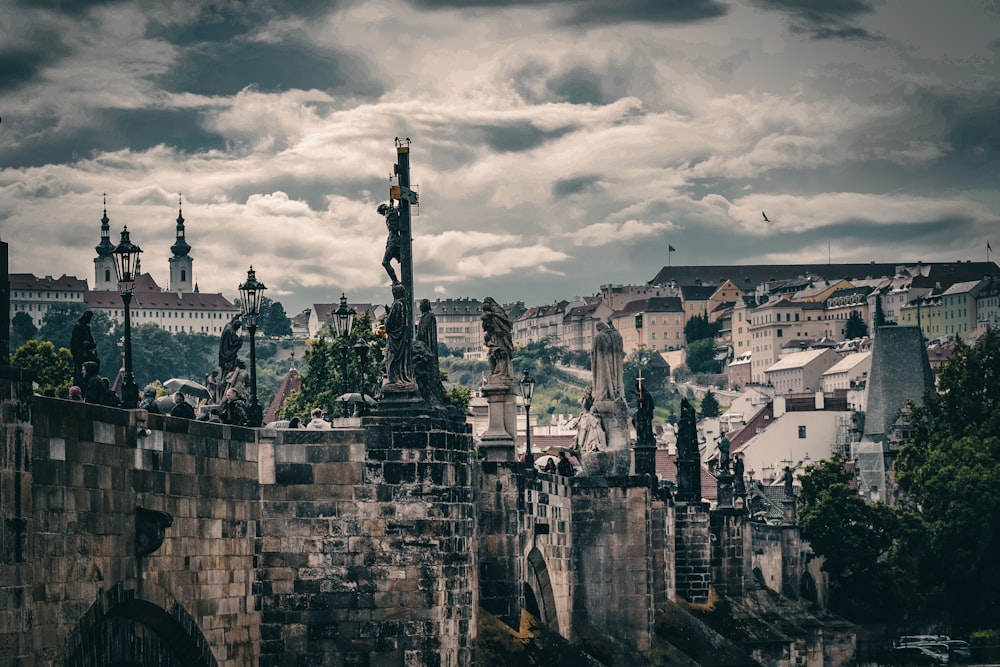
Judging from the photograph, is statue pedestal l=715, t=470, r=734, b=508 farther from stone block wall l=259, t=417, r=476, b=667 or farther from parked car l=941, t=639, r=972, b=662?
stone block wall l=259, t=417, r=476, b=667

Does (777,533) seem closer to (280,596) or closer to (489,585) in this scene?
(489,585)

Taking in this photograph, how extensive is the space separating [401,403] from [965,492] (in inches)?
2660

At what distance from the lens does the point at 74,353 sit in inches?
1197

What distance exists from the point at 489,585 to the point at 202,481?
938 cm

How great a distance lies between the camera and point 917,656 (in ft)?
306

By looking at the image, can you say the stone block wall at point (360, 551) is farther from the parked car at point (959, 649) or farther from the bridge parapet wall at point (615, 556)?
the parked car at point (959, 649)

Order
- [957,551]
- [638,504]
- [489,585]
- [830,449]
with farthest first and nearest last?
[830,449] < [957,551] < [638,504] < [489,585]

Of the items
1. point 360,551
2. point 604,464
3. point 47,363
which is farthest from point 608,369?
point 47,363

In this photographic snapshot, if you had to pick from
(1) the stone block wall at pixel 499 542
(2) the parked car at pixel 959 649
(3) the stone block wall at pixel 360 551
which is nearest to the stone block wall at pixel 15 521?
(3) the stone block wall at pixel 360 551

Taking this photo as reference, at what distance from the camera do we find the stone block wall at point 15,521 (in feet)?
76.8

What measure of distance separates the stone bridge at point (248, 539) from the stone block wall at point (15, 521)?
23 millimetres

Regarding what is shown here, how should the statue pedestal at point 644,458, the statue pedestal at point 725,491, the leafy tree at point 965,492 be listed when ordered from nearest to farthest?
the statue pedestal at point 644,458
the statue pedestal at point 725,491
the leafy tree at point 965,492

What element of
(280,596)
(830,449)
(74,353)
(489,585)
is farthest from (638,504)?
(830,449)

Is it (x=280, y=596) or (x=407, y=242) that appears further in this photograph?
(x=407, y=242)
